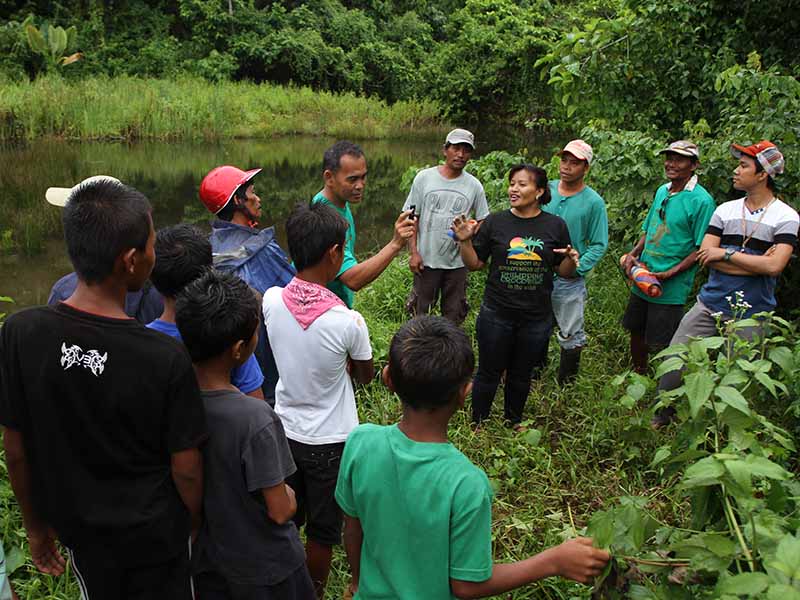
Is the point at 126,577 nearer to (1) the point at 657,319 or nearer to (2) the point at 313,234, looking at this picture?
(2) the point at 313,234

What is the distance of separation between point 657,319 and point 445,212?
1.59 m

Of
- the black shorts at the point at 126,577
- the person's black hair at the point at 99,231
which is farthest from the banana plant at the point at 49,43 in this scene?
the black shorts at the point at 126,577

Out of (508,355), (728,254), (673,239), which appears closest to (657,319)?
(673,239)

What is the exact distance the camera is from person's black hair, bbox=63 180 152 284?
1663 mm

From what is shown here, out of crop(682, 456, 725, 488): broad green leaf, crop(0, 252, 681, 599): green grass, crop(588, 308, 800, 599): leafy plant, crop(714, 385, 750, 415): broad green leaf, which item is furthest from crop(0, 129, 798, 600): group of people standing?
crop(0, 252, 681, 599): green grass

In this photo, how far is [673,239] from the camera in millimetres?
4074

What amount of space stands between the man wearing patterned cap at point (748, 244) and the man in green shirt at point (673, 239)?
0.29 metres

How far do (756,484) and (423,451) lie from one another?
120cm

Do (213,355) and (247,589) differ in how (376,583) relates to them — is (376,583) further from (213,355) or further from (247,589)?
(213,355)

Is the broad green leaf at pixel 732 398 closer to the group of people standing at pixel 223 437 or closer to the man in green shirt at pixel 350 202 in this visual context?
the group of people standing at pixel 223 437

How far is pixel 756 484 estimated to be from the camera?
83.0 inches

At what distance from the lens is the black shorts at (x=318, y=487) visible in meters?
2.38

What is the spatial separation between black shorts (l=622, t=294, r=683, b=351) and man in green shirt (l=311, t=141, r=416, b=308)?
177 cm

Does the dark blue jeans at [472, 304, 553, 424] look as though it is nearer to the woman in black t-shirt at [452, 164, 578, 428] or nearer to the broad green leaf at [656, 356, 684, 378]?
the woman in black t-shirt at [452, 164, 578, 428]
